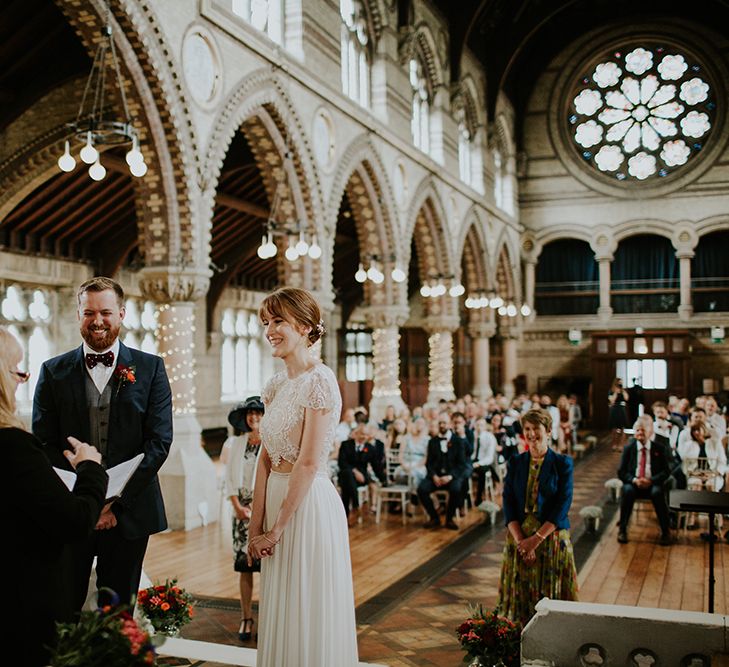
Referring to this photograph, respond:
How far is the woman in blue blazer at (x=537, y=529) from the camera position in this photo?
460 centimetres

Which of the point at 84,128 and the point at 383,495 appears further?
the point at 383,495

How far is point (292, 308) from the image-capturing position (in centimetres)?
300

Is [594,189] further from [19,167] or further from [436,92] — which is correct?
[19,167]

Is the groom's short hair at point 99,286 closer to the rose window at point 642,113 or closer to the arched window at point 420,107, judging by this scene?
the arched window at point 420,107

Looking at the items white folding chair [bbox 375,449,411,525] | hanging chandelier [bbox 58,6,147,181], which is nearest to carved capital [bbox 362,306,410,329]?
white folding chair [bbox 375,449,411,525]

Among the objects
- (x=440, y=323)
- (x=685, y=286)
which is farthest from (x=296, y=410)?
(x=685, y=286)

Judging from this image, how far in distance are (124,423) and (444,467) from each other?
658 centimetres

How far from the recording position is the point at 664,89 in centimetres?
2488

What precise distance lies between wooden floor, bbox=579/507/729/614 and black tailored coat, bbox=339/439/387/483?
2796 millimetres

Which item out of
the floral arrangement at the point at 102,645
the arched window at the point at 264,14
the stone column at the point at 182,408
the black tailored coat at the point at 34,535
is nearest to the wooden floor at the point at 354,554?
the stone column at the point at 182,408

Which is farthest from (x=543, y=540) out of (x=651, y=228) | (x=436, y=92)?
(x=651, y=228)

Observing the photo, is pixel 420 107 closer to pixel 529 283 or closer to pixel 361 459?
pixel 529 283

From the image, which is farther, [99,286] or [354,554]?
[354,554]

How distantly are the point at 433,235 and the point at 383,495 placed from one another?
28.2ft
